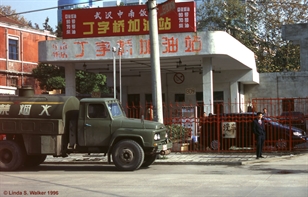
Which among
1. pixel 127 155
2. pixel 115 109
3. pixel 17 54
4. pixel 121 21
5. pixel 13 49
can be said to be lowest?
pixel 127 155

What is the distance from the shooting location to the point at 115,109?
15578 millimetres

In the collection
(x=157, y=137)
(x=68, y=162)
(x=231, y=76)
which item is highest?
(x=231, y=76)

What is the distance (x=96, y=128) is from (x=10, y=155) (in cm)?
293

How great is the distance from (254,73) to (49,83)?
21.1 meters

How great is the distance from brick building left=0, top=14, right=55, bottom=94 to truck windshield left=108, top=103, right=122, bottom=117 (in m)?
31.1

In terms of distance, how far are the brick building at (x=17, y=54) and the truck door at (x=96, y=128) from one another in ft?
103

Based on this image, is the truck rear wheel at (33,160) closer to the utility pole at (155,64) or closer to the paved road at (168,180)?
the paved road at (168,180)

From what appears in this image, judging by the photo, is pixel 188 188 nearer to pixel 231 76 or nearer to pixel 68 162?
pixel 68 162

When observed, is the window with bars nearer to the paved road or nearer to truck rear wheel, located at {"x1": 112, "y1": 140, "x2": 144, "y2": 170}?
the paved road

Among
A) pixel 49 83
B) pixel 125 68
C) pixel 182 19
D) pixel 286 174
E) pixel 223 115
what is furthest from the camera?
pixel 49 83

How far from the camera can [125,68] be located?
99.3 feet

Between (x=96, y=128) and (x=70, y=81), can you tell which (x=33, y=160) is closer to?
(x=96, y=128)

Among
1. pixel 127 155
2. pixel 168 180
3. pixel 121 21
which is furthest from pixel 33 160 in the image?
pixel 121 21

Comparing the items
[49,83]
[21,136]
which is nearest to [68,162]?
[21,136]
